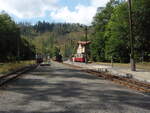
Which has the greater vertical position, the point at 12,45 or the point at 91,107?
the point at 12,45

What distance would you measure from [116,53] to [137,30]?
10.7 m

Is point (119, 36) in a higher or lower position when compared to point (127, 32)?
lower

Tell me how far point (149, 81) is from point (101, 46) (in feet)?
194

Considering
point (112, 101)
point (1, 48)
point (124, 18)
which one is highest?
point (124, 18)

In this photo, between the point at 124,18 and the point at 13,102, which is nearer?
the point at 13,102

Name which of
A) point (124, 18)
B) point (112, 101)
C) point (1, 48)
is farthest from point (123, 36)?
point (112, 101)

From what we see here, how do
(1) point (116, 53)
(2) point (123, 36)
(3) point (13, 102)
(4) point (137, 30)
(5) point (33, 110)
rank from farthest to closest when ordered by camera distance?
(1) point (116, 53) → (2) point (123, 36) → (4) point (137, 30) → (3) point (13, 102) → (5) point (33, 110)

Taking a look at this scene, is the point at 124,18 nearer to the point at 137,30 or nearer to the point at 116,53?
the point at 137,30

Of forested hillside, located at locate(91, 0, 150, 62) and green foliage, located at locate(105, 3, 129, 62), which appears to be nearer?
forested hillside, located at locate(91, 0, 150, 62)

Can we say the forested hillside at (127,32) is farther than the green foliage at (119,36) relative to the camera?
No

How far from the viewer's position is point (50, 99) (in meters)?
9.99

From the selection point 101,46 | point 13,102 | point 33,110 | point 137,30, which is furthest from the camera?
point 101,46

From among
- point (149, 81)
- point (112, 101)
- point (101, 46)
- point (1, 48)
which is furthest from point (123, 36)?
point (112, 101)

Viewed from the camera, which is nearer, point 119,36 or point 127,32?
point 127,32
